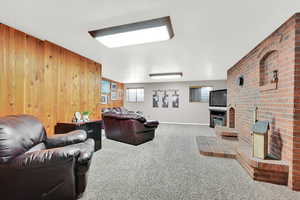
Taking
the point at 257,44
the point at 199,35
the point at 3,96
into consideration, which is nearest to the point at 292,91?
the point at 257,44

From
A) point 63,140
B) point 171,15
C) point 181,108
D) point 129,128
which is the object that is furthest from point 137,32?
point 181,108

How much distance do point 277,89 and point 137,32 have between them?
2.25 meters

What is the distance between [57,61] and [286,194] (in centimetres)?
420

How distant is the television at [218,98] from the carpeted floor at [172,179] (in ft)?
12.4

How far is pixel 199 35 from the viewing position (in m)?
2.14

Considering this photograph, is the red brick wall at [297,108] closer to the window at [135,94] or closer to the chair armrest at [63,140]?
the chair armrest at [63,140]

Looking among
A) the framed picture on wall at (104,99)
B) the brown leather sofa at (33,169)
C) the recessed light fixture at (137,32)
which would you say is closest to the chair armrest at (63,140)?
the brown leather sofa at (33,169)

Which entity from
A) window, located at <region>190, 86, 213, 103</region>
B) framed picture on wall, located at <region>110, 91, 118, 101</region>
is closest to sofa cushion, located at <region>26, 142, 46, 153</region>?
framed picture on wall, located at <region>110, 91, 118, 101</region>

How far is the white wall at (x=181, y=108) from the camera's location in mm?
6970

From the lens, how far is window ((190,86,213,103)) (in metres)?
6.99

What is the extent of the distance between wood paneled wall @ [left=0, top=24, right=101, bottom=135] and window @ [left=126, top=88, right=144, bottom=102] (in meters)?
4.66

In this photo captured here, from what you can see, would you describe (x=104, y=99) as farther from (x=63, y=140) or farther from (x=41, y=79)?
(x=63, y=140)

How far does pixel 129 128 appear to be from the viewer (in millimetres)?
3643

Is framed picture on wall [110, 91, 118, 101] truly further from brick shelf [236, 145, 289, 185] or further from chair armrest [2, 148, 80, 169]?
brick shelf [236, 145, 289, 185]
